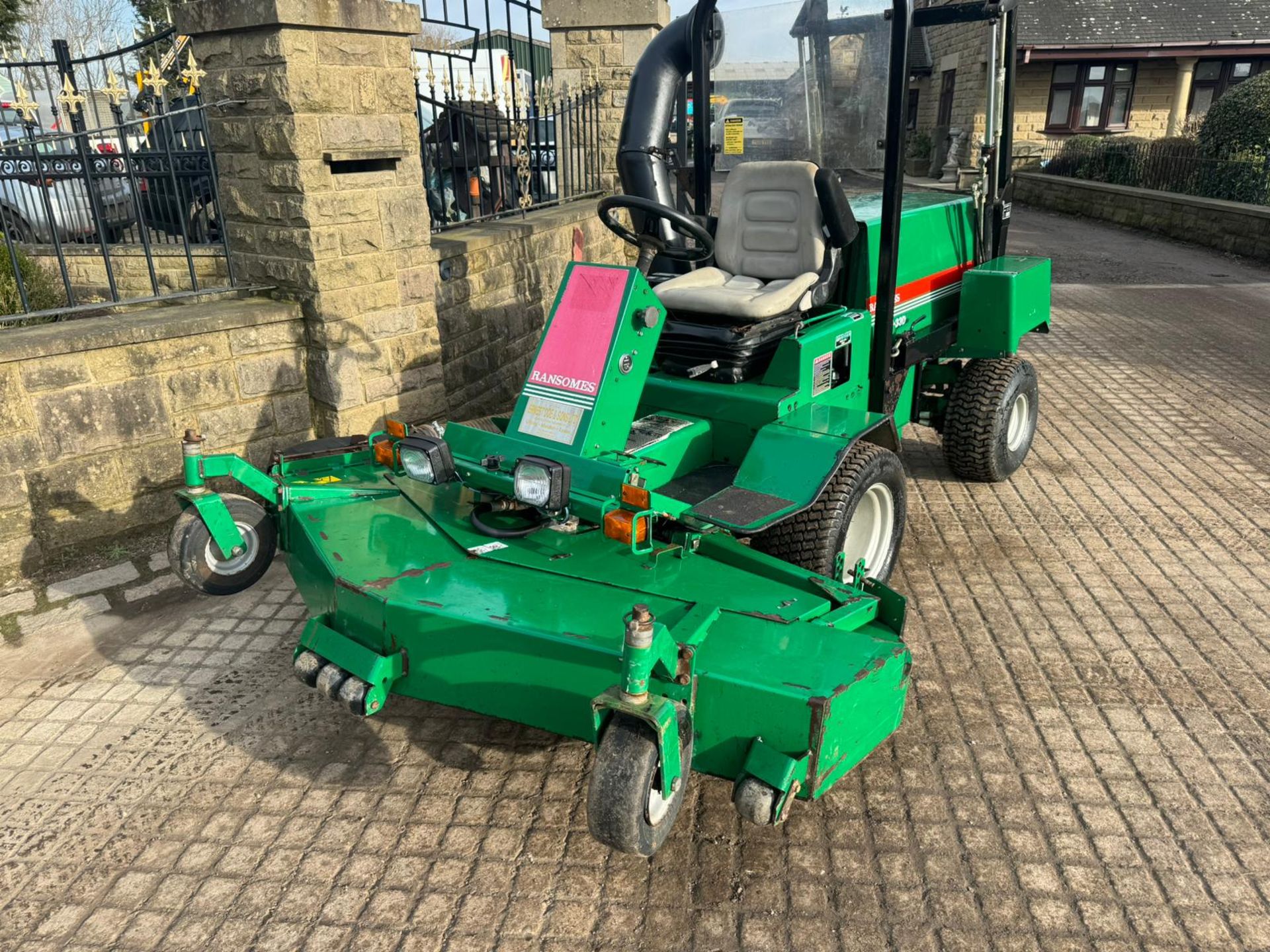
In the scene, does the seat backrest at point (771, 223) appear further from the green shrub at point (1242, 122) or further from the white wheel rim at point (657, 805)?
the green shrub at point (1242, 122)

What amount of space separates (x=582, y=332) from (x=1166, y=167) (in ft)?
55.8

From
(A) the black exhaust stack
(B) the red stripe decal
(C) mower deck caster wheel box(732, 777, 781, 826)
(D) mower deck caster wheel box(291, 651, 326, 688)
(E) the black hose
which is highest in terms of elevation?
(A) the black exhaust stack

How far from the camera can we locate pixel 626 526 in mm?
3100

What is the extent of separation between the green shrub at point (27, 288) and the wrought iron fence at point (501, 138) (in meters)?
2.49

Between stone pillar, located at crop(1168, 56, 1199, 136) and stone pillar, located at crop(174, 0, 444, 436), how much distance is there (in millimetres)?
24318

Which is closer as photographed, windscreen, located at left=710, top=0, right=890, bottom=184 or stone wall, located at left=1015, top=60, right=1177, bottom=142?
windscreen, located at left=710, top=0, right=890, bottom=184

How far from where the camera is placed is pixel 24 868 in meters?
2.80

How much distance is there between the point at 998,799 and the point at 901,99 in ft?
9.71

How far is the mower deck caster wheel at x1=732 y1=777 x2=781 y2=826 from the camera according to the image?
246 centimetres

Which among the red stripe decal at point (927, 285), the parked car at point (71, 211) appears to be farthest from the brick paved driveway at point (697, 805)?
the parked car at point (71, 211)

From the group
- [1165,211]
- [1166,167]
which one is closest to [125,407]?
[1165,211]

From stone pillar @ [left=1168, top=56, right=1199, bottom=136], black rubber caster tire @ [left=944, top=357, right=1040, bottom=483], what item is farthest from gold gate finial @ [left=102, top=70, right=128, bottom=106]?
stone pillar @ [left=1168, top=56, right=1199, bottom=136]

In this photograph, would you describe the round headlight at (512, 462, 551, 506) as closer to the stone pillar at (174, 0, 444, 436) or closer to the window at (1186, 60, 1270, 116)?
the stone pillar at (174, 0, 444, 436)

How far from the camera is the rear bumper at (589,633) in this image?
257cm
